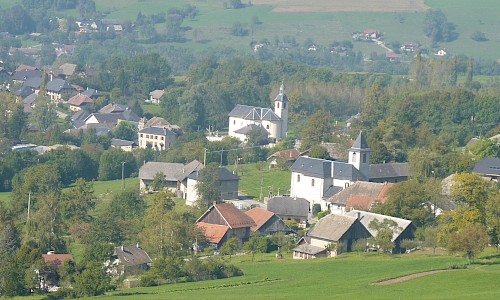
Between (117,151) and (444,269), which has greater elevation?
(444,269)

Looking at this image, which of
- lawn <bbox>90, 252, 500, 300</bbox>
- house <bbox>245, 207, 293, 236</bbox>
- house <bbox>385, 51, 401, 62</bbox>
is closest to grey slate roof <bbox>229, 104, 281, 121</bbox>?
house <bbox>245, 207, 293, 236</bbox>

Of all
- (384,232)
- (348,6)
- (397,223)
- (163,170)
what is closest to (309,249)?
(384,232)

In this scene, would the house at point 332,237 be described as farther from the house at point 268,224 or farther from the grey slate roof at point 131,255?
the grey slate roof at point 131,255

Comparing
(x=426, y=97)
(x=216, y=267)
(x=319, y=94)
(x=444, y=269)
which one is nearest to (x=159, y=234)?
(x=216, y=267)

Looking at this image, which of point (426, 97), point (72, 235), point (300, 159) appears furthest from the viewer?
point (426, 97)

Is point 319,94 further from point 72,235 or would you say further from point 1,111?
point 72,235

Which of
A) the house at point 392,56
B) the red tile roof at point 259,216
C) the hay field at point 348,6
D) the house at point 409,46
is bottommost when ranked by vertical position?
the house at point 409,46

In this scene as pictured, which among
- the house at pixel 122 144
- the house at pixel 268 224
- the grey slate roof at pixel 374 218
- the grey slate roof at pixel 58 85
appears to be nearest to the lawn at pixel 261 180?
the house at pixel 268 224
